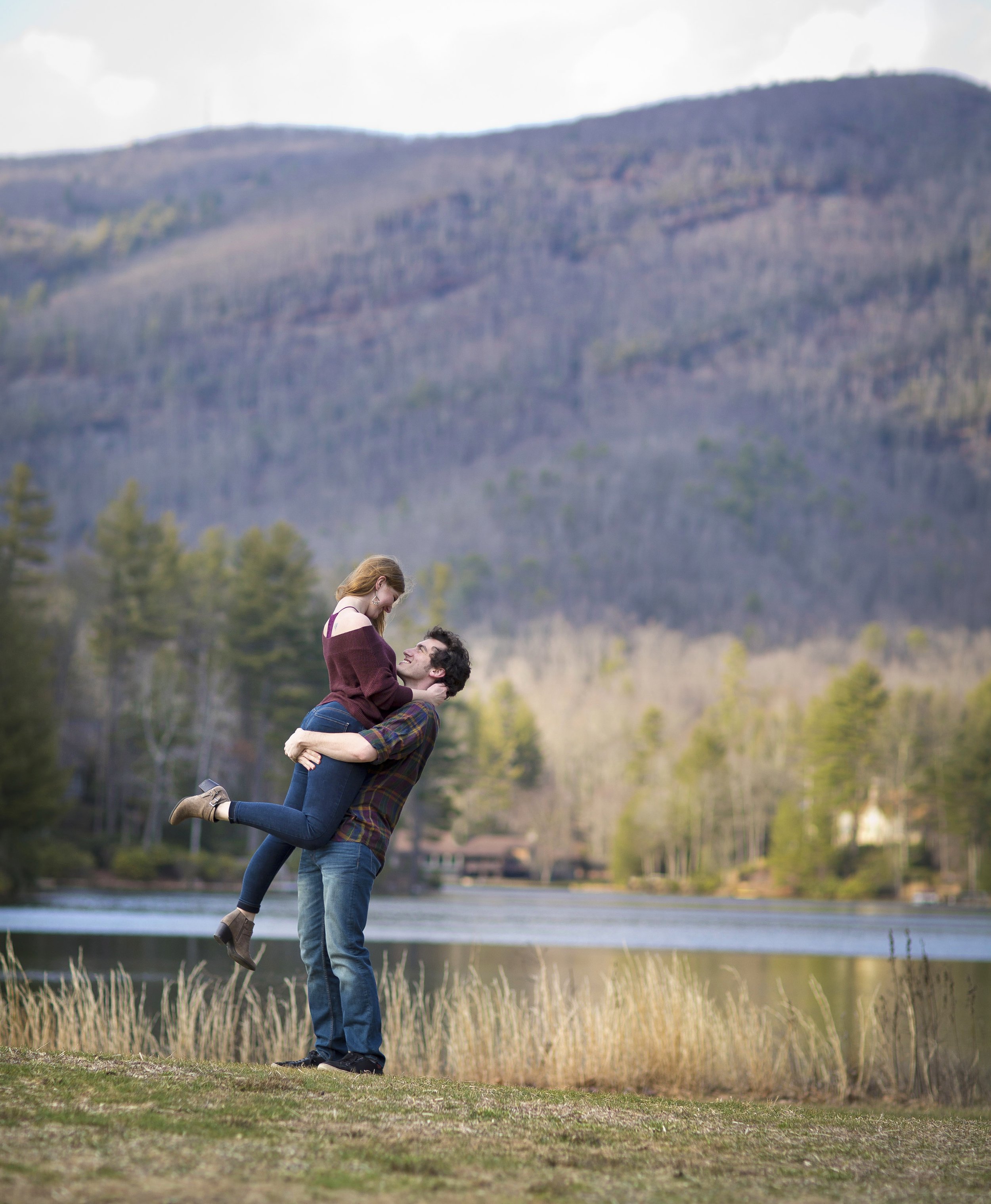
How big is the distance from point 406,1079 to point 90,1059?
1.43 metres

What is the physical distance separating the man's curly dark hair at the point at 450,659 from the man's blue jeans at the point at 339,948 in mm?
920

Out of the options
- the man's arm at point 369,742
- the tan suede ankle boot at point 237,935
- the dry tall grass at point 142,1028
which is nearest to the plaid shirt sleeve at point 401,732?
the man's arm at point 369,742

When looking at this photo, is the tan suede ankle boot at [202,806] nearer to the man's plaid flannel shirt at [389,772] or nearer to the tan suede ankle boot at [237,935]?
the tan suede ankle boot at [237,935]

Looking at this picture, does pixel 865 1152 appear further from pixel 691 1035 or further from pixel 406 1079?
pixel 691 1035

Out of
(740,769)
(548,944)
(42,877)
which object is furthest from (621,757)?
(548,944)

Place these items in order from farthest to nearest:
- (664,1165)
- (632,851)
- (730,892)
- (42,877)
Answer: (632,851) → (730,892) → (42,877) → (664,1165)

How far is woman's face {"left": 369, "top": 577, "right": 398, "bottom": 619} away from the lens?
6.72 metres

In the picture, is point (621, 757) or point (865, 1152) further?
point (621, 757)

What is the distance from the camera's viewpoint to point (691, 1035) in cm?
1070

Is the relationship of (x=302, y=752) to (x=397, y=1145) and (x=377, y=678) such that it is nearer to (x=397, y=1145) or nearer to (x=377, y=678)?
(x=377, y=678)

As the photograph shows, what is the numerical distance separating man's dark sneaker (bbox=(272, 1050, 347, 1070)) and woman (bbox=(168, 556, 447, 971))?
0.49 meters

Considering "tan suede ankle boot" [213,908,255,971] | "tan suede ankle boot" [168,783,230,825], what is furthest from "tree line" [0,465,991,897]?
"tan suede ankle boot" [213,908,255,971]

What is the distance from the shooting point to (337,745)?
6.49 metres

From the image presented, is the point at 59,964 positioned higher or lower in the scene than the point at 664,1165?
lower
